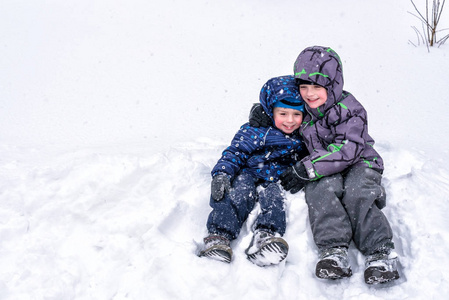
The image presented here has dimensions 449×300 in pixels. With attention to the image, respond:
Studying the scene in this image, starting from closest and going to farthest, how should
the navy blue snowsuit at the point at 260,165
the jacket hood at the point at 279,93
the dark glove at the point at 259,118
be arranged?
the navy blue snowsuit at the point at 260,165
the jacket hood at the point at 279,93
the dark glove at the point at 259,118

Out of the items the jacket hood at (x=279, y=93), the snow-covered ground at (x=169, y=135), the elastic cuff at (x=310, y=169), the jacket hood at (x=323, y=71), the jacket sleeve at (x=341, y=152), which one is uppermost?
the jacket hood at (x=323, y=71)

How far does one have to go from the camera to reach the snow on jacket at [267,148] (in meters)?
2.77

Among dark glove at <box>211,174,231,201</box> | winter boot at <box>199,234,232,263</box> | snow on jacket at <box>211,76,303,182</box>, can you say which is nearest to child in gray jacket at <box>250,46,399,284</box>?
snow on jacket at <box>211,76,303,182</box>

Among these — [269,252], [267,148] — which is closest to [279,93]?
[267,148]

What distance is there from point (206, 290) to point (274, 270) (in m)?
0.41

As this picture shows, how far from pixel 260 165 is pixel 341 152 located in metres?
0.60

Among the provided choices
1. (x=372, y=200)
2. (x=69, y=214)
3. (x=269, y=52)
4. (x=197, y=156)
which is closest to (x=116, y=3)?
(x=269, y=52)

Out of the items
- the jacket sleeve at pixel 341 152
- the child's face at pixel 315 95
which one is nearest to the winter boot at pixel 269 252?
the jacket sleeve at pixel 341 152

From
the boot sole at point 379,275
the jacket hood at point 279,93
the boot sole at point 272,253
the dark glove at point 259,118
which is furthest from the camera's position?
the dark glove at point 259,118

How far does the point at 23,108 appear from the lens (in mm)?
4688

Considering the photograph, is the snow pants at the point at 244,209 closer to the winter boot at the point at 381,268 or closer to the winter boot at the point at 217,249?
the winter boot at the point at 217,249

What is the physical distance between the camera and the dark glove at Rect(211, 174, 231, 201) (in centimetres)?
254

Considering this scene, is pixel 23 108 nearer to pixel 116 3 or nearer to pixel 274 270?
pixel 274 270

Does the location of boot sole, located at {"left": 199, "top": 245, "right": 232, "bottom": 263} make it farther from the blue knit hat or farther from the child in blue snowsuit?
the blue knit hat
